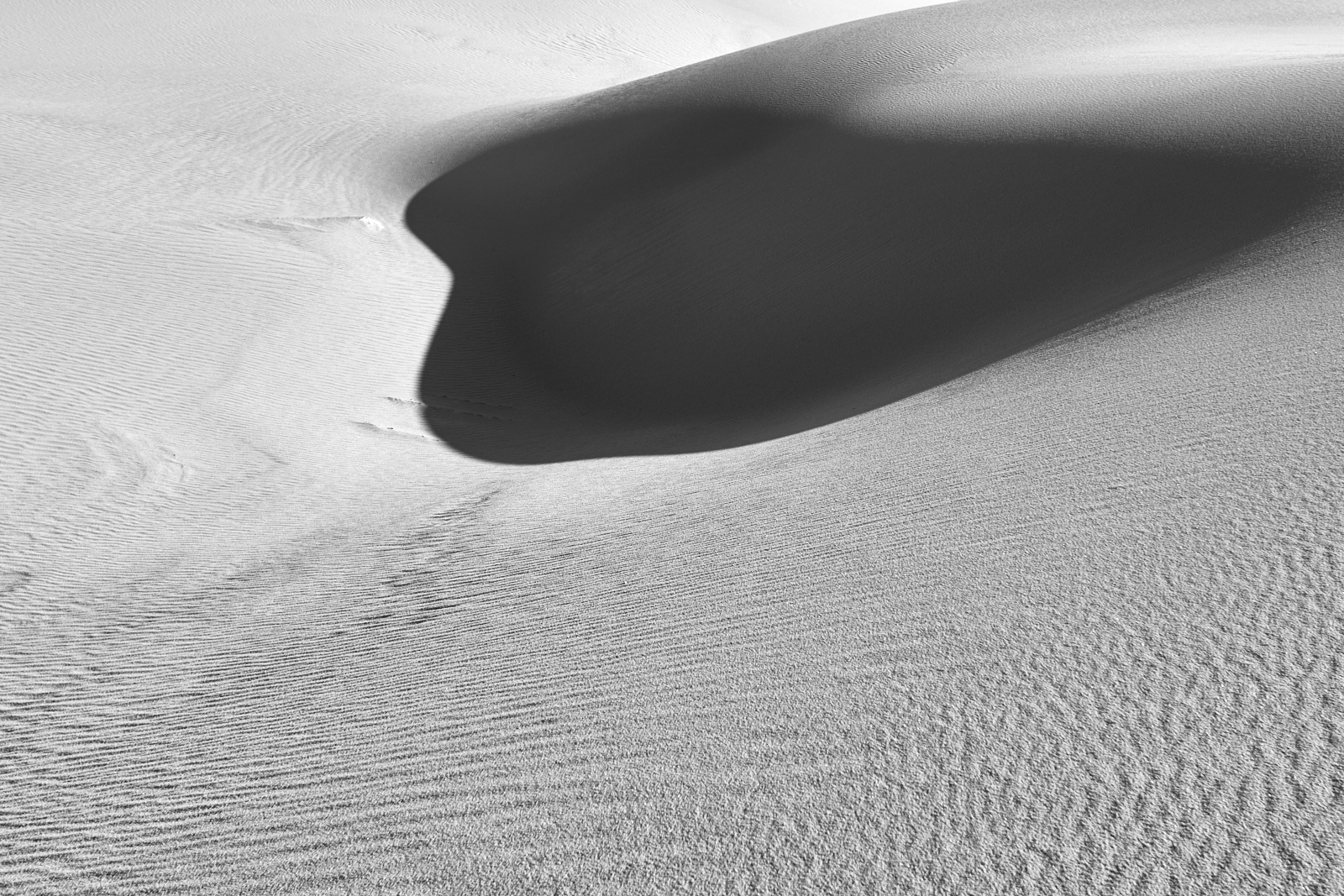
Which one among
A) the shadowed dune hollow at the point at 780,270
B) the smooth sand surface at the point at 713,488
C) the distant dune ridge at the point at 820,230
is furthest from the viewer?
the distant dune ridge at the point at 820,230

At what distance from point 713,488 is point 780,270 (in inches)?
197

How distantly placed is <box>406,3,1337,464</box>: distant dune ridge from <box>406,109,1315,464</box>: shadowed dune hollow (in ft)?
0.10

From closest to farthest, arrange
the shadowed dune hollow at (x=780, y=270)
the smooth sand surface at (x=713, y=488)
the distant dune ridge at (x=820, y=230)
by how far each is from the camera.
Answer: the smooth sand surface at (x=713, y=488) < the shadowed dune hollow at (x=780, y=270) < the distant dune ridge at (x=820, y=230)

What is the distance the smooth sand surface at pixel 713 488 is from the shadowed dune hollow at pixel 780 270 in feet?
0.19

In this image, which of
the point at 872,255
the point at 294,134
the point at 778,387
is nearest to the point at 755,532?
the point at 778,387

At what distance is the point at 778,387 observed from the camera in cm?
878

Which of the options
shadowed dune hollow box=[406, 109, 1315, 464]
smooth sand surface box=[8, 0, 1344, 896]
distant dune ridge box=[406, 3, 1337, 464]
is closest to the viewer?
smooth sand surface box=[8, 0, 1344, 896]

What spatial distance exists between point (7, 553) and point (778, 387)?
5496mm

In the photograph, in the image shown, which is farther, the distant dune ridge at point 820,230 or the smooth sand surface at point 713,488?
the distant dune ridge at point 820,230

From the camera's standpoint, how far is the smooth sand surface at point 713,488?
8.79 ft

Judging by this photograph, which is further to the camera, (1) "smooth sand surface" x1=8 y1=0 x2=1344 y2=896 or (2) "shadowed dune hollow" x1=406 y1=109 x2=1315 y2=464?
(2) "shadowed dune hollow" x1=406 y1=109 x2=1315 y2=464

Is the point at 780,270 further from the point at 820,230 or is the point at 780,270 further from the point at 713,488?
the point at 713,488

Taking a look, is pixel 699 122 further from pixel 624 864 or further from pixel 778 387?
pixel 624 864

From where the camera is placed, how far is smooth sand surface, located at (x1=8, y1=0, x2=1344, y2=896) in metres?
2.68
